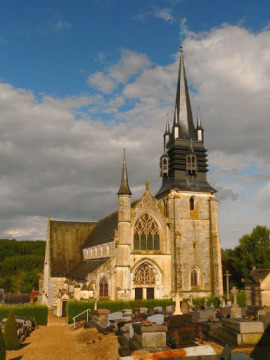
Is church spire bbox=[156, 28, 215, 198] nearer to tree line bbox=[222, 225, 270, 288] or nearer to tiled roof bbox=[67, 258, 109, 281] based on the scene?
tiled roof bbox=[67, 258, 109, 281]

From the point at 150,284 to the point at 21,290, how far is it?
3463 cm

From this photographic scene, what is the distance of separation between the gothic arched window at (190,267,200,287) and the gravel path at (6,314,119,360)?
44.6ft

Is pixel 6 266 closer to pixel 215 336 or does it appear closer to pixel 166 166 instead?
pixel 166 166

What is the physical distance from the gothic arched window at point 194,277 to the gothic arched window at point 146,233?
Result: 4.02 metres

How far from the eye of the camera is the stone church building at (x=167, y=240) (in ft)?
110

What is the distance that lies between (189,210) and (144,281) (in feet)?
25.9

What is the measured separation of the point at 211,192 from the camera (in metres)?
37.6

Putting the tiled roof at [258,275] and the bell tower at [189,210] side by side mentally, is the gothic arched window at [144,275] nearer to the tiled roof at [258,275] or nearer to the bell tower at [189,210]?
the bell tower at [189,210]

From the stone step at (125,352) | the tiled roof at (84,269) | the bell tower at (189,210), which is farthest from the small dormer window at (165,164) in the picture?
the stone step at (125,352)

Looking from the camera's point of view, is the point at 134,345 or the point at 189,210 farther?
the point at 189,210

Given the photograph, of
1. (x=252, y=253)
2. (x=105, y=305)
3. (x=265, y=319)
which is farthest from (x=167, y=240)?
(x=265, y=319)

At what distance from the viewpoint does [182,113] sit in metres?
40.1

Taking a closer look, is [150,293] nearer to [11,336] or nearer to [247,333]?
[11,336]

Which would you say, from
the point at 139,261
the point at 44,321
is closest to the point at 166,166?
the point at 139,261
